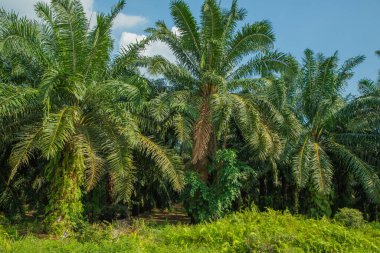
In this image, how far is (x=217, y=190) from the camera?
16.0 metres

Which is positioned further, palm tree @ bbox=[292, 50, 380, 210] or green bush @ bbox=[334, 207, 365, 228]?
palm tree @ bbox=[292, 50, 380, 210]

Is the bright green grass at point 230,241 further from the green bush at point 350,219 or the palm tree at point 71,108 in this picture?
the palm tree at point 71,108

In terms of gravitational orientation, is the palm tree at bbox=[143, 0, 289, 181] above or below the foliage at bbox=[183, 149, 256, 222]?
above

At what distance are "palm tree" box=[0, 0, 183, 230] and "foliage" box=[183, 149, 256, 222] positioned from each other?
78.3 inches

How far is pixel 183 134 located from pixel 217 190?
280 centimetres

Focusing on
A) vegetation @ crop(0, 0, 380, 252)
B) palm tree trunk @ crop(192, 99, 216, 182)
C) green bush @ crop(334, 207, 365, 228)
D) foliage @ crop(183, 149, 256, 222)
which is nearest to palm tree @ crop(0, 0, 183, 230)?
vegetation @ crop(0, 0, 380, 252)

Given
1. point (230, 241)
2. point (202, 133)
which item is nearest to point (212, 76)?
point (202, 133)

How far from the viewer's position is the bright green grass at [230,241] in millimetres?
9023

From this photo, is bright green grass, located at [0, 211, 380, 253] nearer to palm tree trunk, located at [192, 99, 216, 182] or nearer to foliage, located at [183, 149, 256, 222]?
foliage, located at [183, 149, 256, 222]

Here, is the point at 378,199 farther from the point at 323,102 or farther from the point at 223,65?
the point at 223,65

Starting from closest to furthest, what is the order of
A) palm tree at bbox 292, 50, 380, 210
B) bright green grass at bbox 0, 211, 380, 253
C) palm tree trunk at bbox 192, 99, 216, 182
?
1. bright green grass at bbox 0, 211, 380, 253
2. palm tree trunk at bbox 192, 99, 216, 182
3. palm tree at bbox 292, 50, 380, 210

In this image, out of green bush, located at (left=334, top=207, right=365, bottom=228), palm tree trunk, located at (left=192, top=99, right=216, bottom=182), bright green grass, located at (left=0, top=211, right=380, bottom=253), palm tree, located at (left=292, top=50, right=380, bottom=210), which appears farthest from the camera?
palm tree, located at (left=292, top=50, right=380, bottom=210)

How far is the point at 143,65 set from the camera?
16.4 m

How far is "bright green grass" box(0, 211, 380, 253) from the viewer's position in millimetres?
9023
